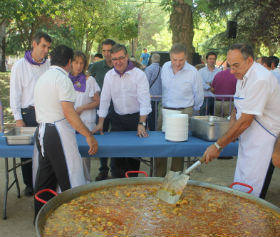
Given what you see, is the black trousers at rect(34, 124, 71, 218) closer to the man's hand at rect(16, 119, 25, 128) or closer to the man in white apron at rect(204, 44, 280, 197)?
the man's hand at rect(16, 119, 25, 128)

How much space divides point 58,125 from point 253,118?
4.97 feet

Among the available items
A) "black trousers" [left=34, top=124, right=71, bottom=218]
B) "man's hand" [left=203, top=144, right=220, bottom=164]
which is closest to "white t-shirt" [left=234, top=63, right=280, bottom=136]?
"man's hand" [left=203, top=144, right=220, bottom=164]

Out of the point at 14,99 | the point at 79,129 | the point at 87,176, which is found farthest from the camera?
the point at 14,99

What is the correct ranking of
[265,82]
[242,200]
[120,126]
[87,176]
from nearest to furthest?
[242,200] → [265,82] → [87,176] → [120,126]

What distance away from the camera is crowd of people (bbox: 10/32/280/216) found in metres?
2.28

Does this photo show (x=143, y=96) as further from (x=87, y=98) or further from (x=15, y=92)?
(x=15, y=92)

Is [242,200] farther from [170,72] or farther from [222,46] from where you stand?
[222,46]

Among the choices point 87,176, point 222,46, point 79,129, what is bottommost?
point 87,176

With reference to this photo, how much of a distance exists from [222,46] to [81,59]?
21.3 meters

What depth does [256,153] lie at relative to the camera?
2.35 m

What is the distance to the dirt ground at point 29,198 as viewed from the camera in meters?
3.21

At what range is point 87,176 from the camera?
10.3 ft

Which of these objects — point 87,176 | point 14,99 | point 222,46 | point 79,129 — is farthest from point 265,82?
point 222,46

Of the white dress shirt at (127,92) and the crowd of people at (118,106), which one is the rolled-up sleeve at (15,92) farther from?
the white dress shirt at (127,92)
